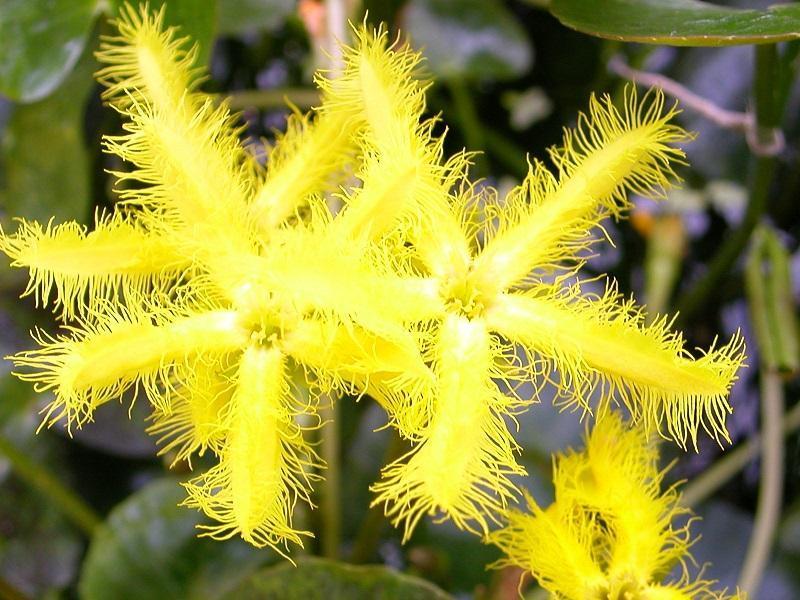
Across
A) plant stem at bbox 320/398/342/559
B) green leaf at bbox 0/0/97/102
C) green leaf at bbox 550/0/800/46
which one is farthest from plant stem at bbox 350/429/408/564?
green leaf at bbox 0/0/97/102

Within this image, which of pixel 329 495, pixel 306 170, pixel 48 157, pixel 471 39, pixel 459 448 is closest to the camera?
pixel 459 448

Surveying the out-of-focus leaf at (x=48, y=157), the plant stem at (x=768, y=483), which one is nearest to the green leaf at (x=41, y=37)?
the out-of-focus leaf at (x=48, y=157)

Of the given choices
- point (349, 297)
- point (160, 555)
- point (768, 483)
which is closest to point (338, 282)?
point (349, 297)

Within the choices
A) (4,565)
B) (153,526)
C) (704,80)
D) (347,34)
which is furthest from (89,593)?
(704,80)

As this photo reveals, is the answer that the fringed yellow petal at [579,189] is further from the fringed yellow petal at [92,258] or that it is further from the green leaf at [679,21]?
the fringed yellow petal at [92,258]

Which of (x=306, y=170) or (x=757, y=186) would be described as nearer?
(x=306, y=170)

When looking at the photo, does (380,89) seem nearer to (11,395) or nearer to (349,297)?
(349,297)

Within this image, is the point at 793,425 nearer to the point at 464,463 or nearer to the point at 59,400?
the point at 464,463
